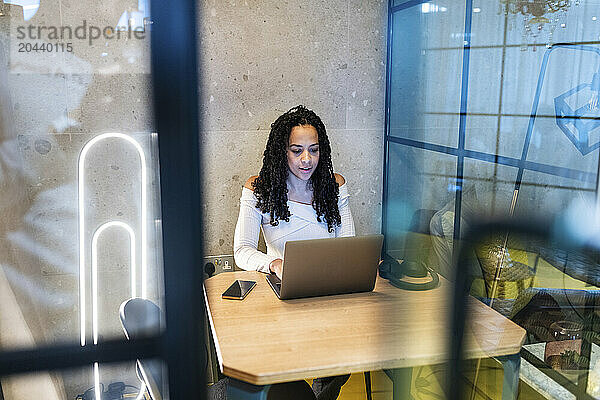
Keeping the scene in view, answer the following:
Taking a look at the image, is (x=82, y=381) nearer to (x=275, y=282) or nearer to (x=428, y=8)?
(x=275, y=282)

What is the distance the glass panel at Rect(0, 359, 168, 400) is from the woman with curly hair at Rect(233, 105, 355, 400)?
1.68m

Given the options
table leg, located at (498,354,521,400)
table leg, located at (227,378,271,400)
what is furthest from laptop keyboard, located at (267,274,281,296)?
table leg, located at (498,354,521,400)

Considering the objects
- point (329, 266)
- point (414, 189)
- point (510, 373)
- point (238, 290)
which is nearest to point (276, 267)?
point (238, 290)

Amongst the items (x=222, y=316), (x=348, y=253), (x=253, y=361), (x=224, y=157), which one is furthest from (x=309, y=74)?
(x=253, y=361)

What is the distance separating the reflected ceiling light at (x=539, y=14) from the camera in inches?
62.5

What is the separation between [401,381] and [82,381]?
1662 mm

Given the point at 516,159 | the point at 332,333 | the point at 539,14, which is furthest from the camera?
the point at 516,159

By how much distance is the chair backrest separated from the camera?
40 centimetres

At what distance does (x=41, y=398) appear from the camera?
1.56 feet

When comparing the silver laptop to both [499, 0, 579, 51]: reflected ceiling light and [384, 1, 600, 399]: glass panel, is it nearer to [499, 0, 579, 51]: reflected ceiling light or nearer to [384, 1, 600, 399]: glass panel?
[384, 1, 600, 399]: glass panel

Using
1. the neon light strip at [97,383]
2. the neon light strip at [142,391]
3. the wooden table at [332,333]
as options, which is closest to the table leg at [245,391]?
the wooden table at [332,333]

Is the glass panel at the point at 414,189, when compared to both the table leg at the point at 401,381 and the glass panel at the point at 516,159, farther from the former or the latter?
the table leg at the point at 401,381

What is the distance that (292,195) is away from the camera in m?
2.27

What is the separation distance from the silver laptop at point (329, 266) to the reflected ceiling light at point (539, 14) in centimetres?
80
